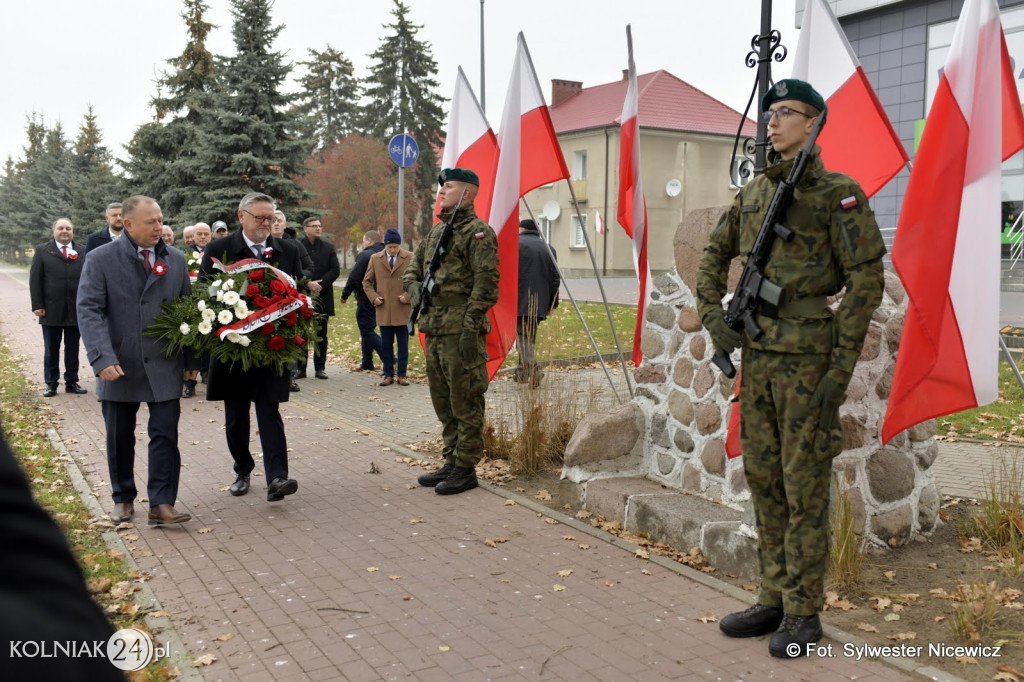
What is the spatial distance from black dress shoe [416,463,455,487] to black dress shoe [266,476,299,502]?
1.04 m

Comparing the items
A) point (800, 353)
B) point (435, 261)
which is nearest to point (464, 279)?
point (435, 261)

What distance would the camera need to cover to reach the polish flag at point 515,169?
24.4ft

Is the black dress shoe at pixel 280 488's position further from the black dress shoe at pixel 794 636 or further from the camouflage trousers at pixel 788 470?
the black dress shoe at pixel 794 636

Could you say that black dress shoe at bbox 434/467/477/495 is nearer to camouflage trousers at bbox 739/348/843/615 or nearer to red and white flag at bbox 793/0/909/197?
camouflage trousers at bbox 739/348/843/615

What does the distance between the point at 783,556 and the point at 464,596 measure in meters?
1.70

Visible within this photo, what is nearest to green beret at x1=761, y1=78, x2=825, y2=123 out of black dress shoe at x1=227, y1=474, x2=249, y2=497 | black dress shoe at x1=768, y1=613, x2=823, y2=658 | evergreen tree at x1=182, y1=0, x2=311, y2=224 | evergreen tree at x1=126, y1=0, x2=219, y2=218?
black dress shoe at x1=768, y1=613, x2=823, y2=658

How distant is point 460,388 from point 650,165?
37386 millimetres

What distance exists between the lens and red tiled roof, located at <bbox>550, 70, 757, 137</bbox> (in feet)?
142

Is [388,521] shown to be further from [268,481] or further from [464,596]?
[464,596]

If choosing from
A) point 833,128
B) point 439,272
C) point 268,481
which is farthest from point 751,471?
point 268,481

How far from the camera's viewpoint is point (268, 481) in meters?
6.79

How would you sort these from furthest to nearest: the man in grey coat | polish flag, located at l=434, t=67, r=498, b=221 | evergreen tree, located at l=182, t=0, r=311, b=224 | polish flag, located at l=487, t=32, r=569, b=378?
evergreen tree, located at l=182, t=0, r=311, b=224
polish flag, located at l=434, t=67, r=498, b=221
polish flag, located at l=487, t=32, r=569, b=378
the man in grey coat

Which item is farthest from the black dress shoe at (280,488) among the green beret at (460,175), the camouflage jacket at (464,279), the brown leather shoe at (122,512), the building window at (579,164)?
the building window at (579,164)

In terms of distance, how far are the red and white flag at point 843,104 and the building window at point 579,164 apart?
3849cm
